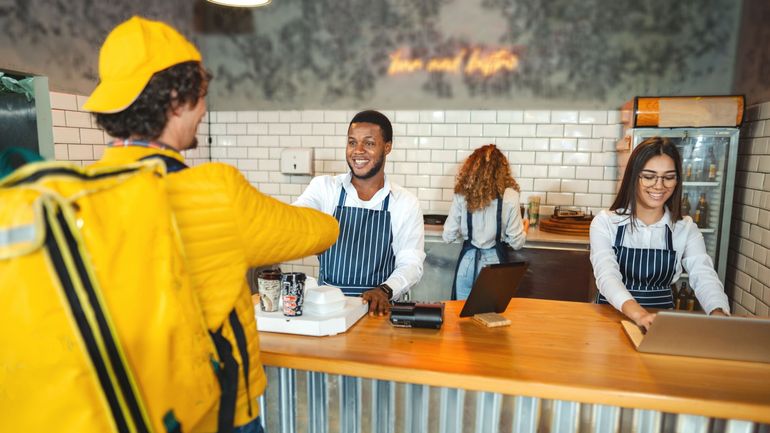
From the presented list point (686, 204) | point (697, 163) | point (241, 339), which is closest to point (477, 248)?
point (686, 204)

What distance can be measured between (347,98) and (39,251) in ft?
14.9

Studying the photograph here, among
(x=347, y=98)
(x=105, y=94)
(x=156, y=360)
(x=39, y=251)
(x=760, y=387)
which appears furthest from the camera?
(x=347, y=98)

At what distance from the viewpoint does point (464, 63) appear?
475cm

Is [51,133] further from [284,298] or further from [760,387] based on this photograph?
[760,387]

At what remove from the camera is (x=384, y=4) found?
4828 millimetres

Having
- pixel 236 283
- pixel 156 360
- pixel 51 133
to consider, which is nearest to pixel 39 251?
pixel 156 360

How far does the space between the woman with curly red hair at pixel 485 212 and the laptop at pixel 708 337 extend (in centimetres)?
216

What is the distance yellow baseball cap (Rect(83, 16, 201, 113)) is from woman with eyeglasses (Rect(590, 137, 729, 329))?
2.04m

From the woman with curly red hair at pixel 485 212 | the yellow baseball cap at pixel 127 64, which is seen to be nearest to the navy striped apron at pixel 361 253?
the woman with curly red hair at pixel 485 212

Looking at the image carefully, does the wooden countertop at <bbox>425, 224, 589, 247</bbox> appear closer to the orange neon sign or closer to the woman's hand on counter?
the orange neon sign

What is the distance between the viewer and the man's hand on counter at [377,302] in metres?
2.02

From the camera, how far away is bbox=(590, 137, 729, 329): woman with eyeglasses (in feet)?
7.56

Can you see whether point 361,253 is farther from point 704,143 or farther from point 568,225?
point 704,143

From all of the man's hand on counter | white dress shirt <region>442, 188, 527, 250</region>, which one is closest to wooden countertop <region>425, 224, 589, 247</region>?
white dress shirt <region>442, 188, 527, 250</region>
